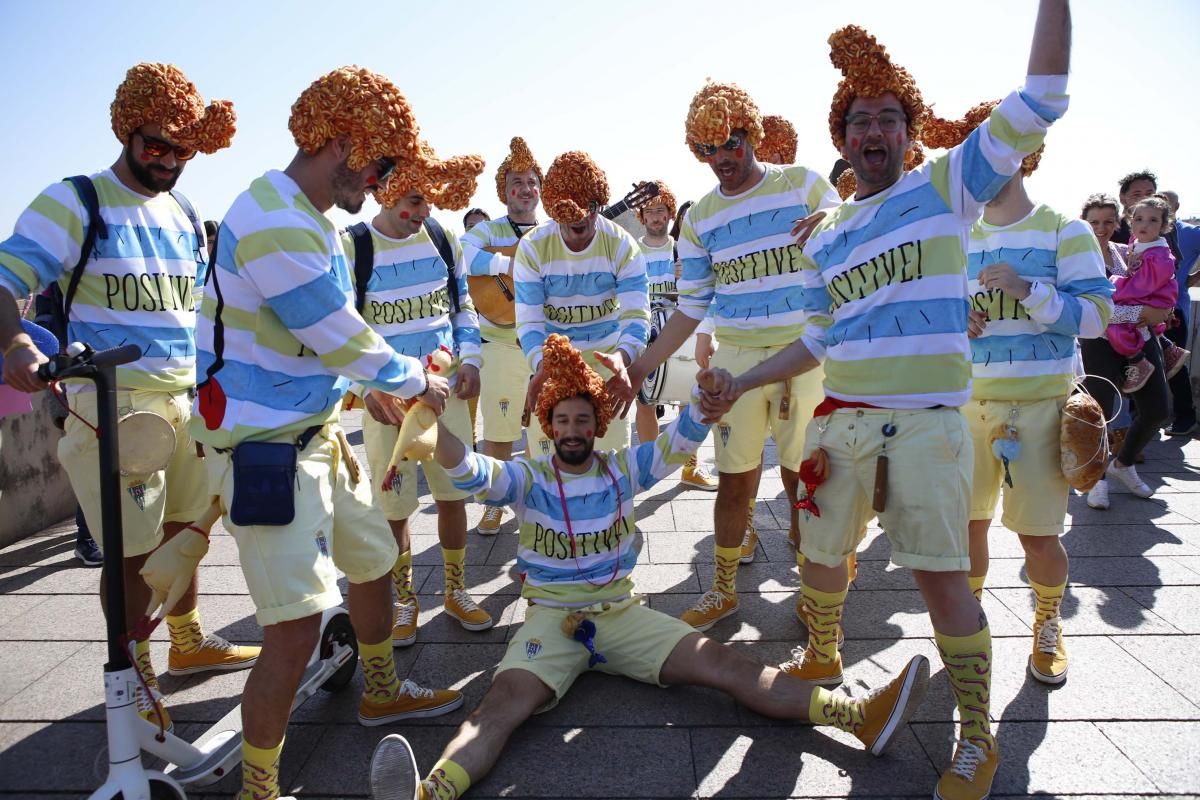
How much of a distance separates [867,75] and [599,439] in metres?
2.19

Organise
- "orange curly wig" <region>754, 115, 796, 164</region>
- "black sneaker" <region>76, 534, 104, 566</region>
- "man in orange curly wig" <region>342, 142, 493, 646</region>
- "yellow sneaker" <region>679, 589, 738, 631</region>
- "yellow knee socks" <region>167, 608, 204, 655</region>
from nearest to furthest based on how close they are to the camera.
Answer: "yellow knee socks" <region>167, 608, 204, 655</region>
"man in orange curly wig" <region>342, 142, 493, 646</region>
"yellow sneaker" <region>679, 589, 738, 631</region>
"black sneaker" <region>76, 534, 104, 566</region>
"orange curly wig" <region>754, 115, 796, 164</region>

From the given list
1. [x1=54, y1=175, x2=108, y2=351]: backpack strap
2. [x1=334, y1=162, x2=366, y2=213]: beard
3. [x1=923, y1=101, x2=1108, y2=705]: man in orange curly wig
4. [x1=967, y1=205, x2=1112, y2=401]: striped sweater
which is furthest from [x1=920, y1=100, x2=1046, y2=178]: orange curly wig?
[x1=54, y1=175, x2=108, y2=351]: backpack strap

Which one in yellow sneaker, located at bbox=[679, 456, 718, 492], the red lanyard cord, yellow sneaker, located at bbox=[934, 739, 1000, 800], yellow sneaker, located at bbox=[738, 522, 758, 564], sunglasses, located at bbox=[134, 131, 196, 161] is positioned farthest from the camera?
yellow sneaker, located at bbox=[679, 456, 718, 492]

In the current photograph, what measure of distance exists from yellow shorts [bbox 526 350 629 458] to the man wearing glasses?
36 cm

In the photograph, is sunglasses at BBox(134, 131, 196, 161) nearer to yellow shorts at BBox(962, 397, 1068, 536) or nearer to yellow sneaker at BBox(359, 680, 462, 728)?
yellow sneaker at BBox(359, 680, 462, 728)

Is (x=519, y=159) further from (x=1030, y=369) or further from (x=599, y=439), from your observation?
(x=1030, y=369)

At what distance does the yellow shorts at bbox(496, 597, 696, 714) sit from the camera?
9.73 ft

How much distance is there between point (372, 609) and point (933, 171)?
8.28ft

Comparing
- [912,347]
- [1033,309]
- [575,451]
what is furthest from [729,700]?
[1033,309]

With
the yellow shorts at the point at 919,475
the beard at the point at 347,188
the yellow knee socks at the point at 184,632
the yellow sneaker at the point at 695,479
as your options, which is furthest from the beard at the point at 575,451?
the yellow sneaker at the point at 695,479

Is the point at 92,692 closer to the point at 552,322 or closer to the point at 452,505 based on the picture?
the point at 452,505

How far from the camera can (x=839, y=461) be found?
2762mm

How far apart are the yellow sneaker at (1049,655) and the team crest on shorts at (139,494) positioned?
144 inches

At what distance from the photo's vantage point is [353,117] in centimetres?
229
